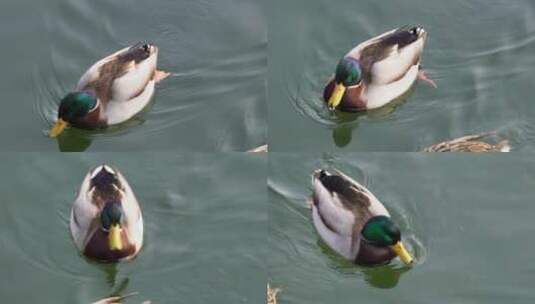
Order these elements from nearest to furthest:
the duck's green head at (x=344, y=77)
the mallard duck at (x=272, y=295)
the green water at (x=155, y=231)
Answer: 1. the mallard duck at (x=272, y=295)
2. the green water at (x=155, y=231)
3. the duck's green head at (x=344, y=77)

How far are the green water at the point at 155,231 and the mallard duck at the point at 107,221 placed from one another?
9cm

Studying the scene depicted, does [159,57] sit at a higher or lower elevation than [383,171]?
higher

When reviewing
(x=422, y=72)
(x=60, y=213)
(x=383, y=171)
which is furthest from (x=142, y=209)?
(x=422, y=72)

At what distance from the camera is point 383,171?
8.18m

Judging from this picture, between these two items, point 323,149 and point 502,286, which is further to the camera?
point 323,149

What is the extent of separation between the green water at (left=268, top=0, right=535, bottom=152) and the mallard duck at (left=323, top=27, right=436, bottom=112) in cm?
11

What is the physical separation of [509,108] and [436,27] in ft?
3.00

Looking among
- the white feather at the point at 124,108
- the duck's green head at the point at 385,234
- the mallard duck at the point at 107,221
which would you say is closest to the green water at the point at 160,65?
the white feather at the point at 124,108

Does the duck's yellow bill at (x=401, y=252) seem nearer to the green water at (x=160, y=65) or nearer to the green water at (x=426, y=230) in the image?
the green water at (x=426, y=230)

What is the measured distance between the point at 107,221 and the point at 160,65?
1474 millimetres

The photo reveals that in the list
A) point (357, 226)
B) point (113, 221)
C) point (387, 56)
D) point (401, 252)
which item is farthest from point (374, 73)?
point (113, 221)

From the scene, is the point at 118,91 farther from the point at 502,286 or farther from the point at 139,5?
the point at 502,286

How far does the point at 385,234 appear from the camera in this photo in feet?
24.5

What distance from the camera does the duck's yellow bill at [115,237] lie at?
7473mm
